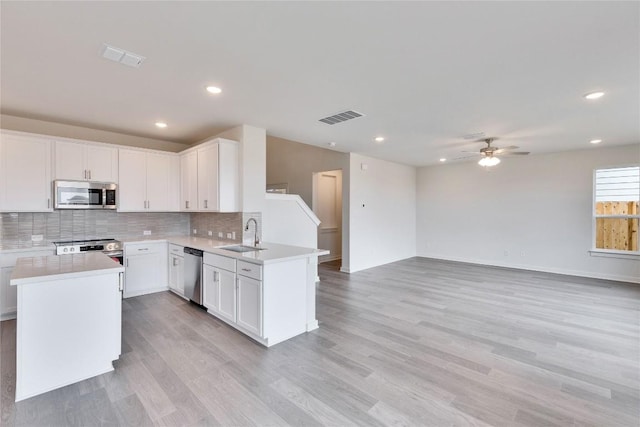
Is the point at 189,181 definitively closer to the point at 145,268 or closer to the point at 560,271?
the point at 145,268

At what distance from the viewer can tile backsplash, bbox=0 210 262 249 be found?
4002mm

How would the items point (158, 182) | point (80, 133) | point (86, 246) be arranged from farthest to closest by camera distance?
point (158, 182) → point (80, 133) → point (86, 246)

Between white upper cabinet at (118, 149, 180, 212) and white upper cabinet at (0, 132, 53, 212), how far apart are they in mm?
857

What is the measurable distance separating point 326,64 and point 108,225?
444 centimetres

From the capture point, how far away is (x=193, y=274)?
4078mm

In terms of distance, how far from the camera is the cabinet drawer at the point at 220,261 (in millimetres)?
3346

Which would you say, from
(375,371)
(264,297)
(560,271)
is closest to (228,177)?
A: (264,297)

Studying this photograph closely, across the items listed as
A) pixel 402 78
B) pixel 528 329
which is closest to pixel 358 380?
pixel 528 329

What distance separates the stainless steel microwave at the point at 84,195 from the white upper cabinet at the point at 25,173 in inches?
4.3

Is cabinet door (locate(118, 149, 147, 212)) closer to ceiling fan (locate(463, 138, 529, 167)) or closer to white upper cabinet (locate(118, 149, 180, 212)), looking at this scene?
white upper cabinet (locate(118, 149, 180, 212))

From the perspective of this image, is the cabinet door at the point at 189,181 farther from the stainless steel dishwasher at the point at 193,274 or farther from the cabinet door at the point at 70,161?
the cabinet door at the point at 70,161

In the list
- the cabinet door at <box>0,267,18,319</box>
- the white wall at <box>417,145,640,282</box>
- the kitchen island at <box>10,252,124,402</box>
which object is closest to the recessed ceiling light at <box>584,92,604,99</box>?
the white wall at <box>417,145,640,282</box>

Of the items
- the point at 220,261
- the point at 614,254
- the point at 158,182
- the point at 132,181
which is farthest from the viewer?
the point at 614,254

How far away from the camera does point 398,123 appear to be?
4262mm
